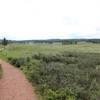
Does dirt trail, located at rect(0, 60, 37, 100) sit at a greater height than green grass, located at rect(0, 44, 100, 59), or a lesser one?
lesser

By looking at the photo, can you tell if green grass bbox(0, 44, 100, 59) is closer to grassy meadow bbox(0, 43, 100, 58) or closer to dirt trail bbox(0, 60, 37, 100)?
grassy meadow bbox(0, 43, 100, 58)

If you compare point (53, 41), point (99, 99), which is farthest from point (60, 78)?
point (53, 41)

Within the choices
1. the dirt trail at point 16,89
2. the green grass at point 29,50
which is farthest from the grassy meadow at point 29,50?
the dirt trail at point 16,89

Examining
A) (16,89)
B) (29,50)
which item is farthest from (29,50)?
(16,89)

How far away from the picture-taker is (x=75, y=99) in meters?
13.1

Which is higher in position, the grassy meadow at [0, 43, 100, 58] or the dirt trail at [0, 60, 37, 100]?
the grassy meadow at [0, 43, 100, 58]

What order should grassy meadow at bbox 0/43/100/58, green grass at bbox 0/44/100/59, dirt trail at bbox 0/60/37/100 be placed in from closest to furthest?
dirt trail at bbox 0/60/37/100, green grass at bbox 0/44/100/59, grassy meadow at bbox 0/43/100/58

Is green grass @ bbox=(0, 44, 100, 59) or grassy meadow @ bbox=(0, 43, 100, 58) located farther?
grassy meadow @ bbox=(0, 43, 100, 58)

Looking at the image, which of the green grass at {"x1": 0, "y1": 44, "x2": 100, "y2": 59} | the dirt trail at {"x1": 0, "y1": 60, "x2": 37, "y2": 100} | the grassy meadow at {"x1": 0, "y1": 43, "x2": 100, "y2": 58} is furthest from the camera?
the grassy meadow at {"x1": 0, "y1": 43, "x2": 100, "y2": 58}

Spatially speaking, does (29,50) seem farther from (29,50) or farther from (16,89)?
(16,89)

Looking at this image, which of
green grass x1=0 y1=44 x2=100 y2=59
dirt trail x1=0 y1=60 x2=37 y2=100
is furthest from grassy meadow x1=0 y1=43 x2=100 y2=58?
dirt trail x1=0 y1=60 x2=37 y2=100

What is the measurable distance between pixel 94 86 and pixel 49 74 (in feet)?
12.8

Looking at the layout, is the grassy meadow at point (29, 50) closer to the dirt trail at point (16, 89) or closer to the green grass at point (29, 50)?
the green grass at point (29, 50)

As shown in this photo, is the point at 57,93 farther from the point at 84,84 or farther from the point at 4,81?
the point at 4,81
